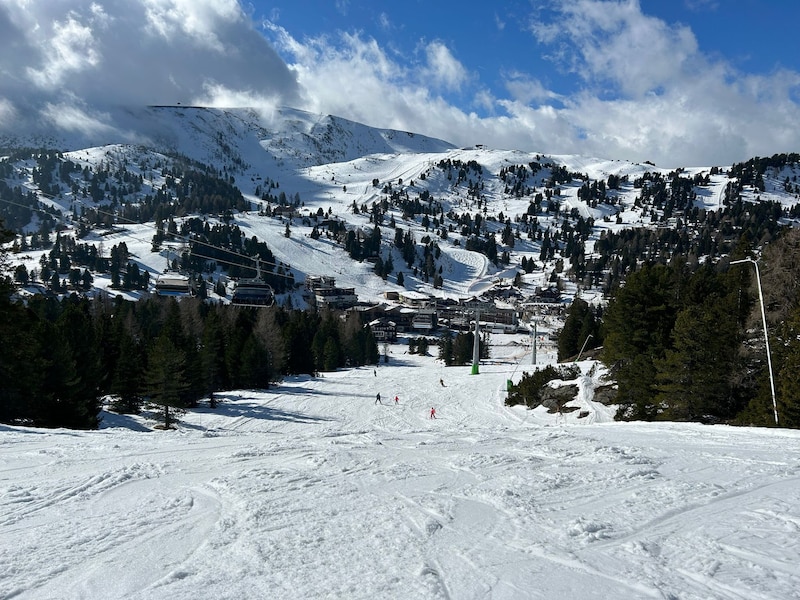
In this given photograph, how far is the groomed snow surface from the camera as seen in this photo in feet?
14.6

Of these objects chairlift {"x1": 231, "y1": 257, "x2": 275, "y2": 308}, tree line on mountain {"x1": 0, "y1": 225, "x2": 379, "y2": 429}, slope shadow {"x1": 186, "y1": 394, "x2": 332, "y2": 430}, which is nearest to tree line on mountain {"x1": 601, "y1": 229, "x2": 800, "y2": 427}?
slope shadow {"x1": 186, "y1": 394, "x2": 332, "y2": 430}

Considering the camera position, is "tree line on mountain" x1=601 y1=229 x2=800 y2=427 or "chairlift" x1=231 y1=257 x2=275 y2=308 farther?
"chairlift" x1=231 y1=257 x2=275 y2=308

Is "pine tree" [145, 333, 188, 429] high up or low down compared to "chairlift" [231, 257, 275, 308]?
down

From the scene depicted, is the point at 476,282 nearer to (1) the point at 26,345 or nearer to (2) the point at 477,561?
(1) the point at 26,345

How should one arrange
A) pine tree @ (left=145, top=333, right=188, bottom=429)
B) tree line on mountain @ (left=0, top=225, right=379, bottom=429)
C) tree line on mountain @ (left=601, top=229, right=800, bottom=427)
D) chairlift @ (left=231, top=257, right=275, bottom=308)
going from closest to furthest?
tree line on mountain @ (left=601, top=229, right=800, bottom=427) < tree line on mountain @ (left=0, top=225, right=379, bottom=429) < pine tree @ (left=145, top=333, right=188, bottom=429) < chairlift @ (left=231, top=257, right=275, bottom=308)

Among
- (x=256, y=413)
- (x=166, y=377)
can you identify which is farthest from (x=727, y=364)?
(x=166, y=377)

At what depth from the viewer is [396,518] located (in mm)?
6184

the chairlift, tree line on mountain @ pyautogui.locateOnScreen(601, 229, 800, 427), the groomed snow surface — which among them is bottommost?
the groomed snow surface

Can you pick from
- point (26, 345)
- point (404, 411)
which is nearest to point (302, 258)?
point (404, 411)

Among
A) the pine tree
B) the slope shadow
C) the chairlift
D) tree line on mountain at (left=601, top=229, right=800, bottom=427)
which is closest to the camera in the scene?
tree line on mountain at (left=601, top=229, right=800, bottom=427)

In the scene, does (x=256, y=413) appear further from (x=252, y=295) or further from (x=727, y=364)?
(x=727, y=364)

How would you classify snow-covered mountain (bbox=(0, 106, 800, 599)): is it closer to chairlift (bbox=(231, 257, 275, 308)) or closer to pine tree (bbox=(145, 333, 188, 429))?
pine tree (bbox=(145, 333, 188, 429))

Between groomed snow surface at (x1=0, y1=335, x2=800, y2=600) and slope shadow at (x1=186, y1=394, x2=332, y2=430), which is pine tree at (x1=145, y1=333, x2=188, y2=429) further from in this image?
groomed snow surface at (x1=0, y1=335, x2=800, y2=600)

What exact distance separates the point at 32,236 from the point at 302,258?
87.8 meters
